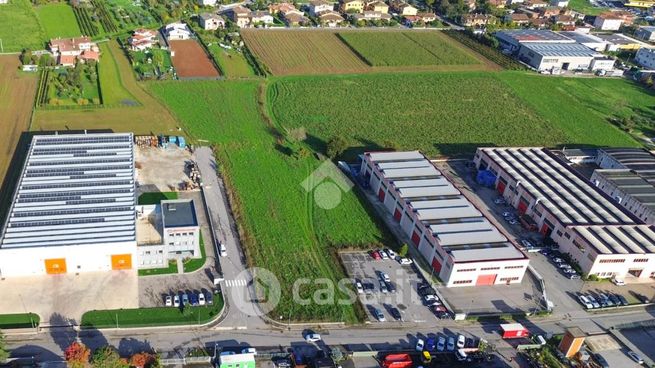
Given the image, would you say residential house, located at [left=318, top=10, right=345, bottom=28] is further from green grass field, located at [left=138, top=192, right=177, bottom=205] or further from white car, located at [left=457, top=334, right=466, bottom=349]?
white car, located at [left=457, top=334, right=466, bottom=349]

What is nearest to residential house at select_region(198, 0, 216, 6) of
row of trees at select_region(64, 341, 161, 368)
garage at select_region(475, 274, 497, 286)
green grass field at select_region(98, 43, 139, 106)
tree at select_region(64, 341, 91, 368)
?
green grass field at select_region(98, 43, 139, 106)

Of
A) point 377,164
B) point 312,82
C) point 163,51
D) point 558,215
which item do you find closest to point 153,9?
point 163,51

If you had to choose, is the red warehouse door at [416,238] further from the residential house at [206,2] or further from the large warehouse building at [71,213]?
the residential house at [206,2]

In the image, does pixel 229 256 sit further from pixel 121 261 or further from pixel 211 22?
pixel 211 22

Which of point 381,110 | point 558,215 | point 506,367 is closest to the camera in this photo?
point 506,367

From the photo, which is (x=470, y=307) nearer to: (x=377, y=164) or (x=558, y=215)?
(x=558, y=215)

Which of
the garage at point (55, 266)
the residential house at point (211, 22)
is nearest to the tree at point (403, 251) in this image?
the garage at point (55, 266)

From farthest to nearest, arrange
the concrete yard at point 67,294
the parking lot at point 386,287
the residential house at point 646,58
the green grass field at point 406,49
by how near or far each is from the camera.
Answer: the residential house at point 646,58, the green grass field at point 406,49, the parking lot at point 386,287, the concrete yard at point 67,294
